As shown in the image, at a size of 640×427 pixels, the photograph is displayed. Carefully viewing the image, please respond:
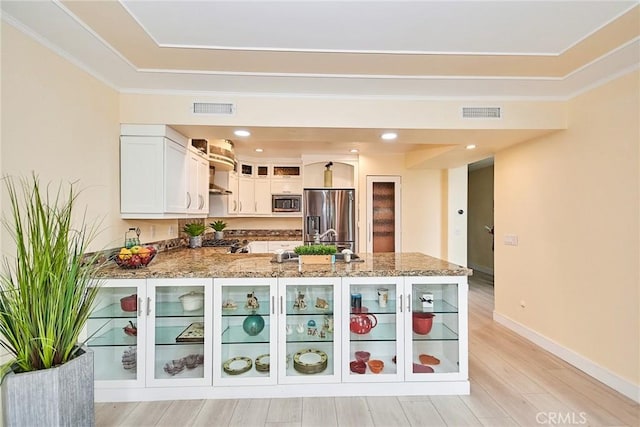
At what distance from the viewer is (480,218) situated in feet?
24.3

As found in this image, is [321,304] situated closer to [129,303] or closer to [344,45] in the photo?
[129,303]

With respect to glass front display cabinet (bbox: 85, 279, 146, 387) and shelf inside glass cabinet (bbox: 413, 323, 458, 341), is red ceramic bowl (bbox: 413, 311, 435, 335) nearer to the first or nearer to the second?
shelf inside glass cabinet (bbox: 413, 323, 458, 341)

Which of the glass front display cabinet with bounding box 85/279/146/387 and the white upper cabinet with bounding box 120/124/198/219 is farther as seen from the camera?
the white upper cabinet with bounding box 120/124/198/219

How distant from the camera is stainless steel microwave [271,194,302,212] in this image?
5.77 m

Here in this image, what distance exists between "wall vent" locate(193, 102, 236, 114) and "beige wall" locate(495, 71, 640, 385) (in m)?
3.12

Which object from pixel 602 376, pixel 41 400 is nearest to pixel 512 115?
pixel 602 376

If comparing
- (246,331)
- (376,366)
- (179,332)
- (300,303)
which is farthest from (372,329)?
(179,332)

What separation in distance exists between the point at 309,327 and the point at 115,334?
4.97 ft

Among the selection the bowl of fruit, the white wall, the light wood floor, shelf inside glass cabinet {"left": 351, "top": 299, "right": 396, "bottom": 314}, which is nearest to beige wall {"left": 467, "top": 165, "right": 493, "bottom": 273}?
the white wall

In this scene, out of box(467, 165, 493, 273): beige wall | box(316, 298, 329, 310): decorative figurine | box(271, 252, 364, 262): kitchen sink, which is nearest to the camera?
box(316, 298, 329, 310): decorative figurine

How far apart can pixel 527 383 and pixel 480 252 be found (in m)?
5.41

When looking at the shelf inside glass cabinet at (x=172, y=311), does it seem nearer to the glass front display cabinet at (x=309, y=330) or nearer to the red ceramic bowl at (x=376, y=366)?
the glass front display cabinet at (x=309, y=330)

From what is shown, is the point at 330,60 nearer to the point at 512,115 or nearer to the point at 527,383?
the point at 512,115

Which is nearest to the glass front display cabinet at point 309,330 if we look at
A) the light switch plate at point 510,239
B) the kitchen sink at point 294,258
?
the kitchen sink at point 294,258
